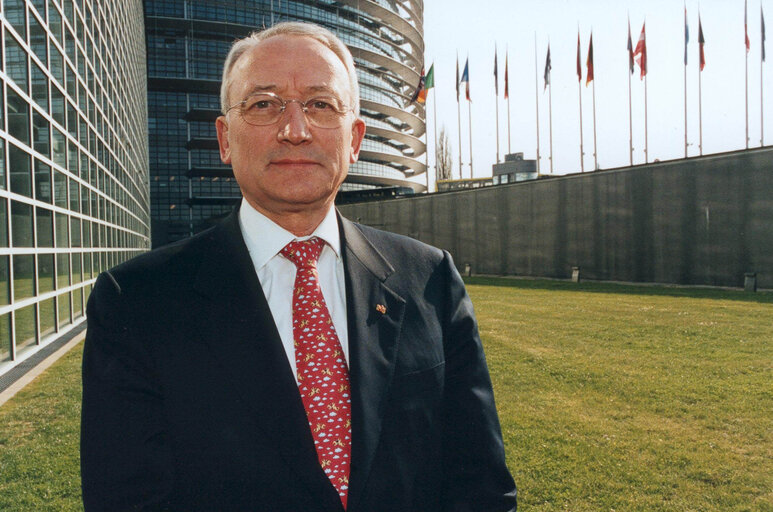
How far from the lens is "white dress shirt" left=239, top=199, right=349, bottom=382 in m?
1.84

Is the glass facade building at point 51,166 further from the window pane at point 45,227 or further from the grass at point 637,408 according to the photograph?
the grass at point 637,408

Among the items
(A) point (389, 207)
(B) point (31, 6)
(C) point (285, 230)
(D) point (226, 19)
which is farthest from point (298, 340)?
(D) point (226, 19)

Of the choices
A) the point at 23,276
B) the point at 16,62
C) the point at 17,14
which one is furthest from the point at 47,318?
the point at 17,14

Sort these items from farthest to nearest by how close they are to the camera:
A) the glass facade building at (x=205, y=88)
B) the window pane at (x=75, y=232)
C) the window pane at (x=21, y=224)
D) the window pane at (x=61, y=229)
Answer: the glass facade building at (x=205, y=88), the window pane at (x=75, y=232), the window pane at (x=61, y=229), the window pane at (x=21, y=224)

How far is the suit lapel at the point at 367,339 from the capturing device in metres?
1.65

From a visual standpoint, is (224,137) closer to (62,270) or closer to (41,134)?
(41,134)

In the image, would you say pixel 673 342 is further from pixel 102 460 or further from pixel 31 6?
pixel 31 6

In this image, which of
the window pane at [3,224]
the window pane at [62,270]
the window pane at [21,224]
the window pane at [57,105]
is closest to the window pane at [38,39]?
the window pane at [57,105]

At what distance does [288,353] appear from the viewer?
1.79m

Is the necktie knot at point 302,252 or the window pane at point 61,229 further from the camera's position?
the window pane at point 61,229

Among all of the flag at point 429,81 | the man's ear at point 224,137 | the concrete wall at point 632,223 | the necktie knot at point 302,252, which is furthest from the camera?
the flag at point 429,81

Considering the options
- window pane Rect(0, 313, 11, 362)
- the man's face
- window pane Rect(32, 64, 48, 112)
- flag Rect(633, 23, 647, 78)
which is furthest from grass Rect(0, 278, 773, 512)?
flag Rect(633, 23, 647, 78)

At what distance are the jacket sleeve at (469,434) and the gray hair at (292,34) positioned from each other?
98cm

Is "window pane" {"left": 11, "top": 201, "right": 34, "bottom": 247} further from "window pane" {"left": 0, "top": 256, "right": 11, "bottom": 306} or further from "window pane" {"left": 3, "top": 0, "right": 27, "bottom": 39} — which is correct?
"window pane" {"left": 3, "top": 0, "right": 27, "bottom": 39}
